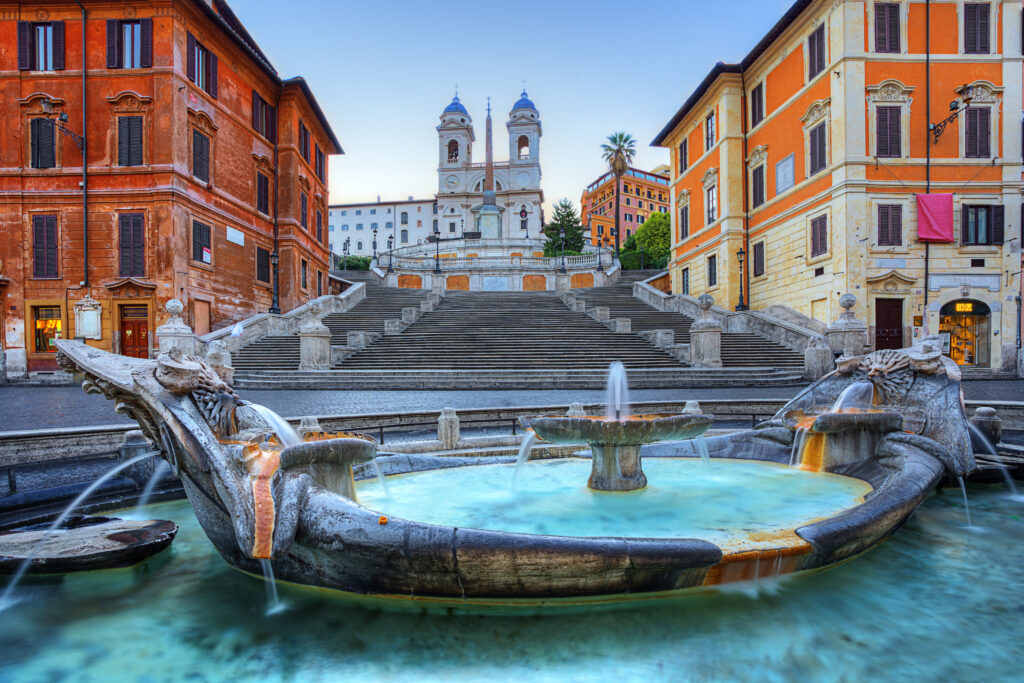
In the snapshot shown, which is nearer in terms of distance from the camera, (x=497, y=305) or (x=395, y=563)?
(x=395, y=563)

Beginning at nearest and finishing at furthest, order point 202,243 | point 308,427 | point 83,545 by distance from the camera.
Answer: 1. point 83,545
2. point 308,427
3. point 202,243


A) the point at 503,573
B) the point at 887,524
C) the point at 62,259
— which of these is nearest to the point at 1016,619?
the point at 887,524

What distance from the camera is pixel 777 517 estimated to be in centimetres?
452

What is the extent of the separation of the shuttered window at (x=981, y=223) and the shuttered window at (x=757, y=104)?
400 inches

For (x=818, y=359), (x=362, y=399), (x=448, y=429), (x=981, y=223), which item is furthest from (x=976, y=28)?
(x=448, y=429)

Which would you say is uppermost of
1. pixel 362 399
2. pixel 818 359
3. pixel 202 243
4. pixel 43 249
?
pixel 202 243

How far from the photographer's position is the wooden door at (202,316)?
75.5 feet

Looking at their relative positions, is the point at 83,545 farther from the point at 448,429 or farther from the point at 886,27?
the point at 886,27

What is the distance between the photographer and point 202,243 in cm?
2388

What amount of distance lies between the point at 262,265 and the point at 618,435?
27932 millimetres

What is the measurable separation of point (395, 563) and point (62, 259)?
2573 centimetres

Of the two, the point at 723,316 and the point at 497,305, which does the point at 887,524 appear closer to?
the point at 723,316

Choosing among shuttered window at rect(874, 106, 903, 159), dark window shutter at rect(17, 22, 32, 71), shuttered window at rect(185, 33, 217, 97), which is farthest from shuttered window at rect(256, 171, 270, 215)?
shuttered window at rect(874, 106, 903, 159)

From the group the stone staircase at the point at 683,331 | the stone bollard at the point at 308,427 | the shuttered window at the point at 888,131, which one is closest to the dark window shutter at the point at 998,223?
the shuttered window at the point at 888,131
